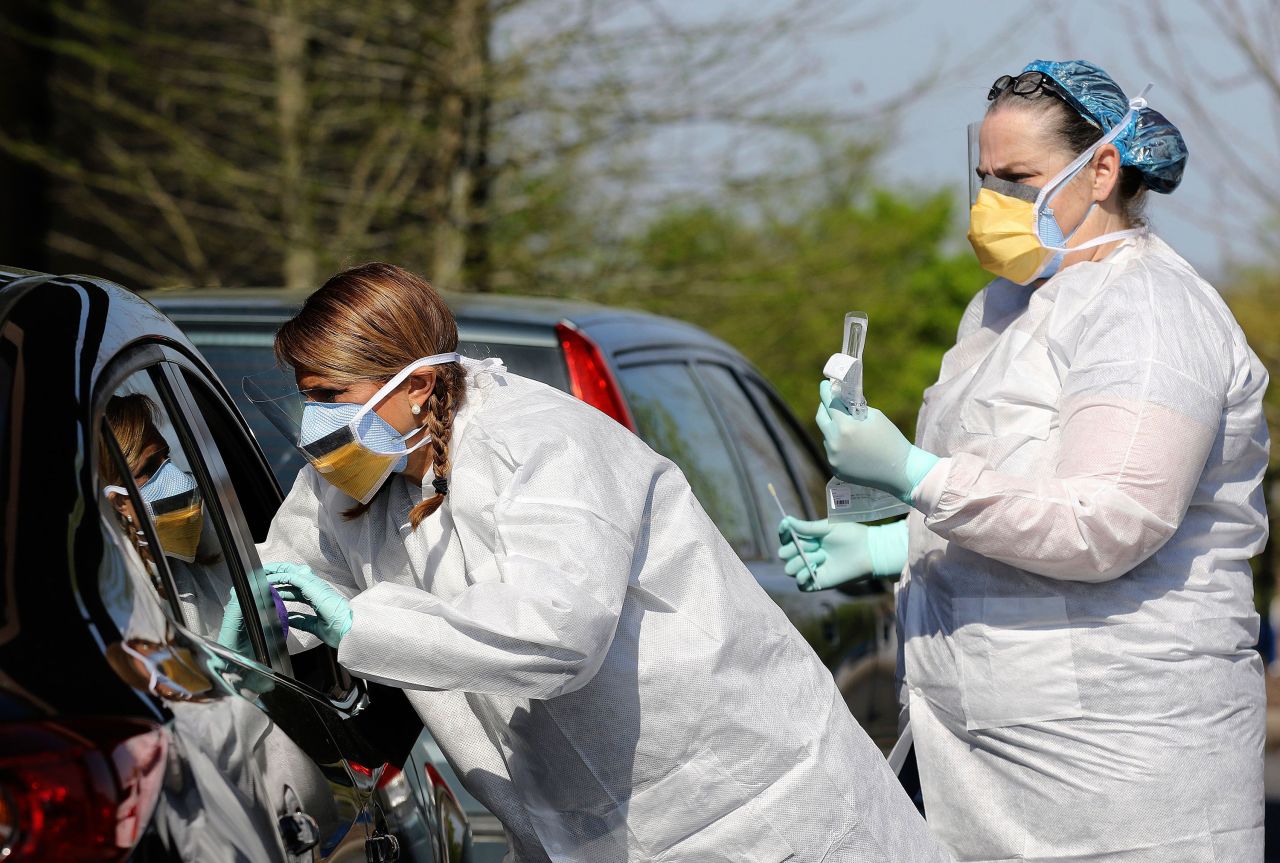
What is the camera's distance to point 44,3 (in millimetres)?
10320

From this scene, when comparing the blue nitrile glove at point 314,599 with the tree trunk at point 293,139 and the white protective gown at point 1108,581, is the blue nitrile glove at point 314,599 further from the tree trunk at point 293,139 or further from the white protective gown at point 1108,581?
the tree trunk at point 293,139

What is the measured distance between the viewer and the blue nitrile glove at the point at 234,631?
218 cm

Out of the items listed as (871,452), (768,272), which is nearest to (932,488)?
(871,452)

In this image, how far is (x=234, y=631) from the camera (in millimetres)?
2209

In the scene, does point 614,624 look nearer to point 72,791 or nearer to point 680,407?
point 72,791

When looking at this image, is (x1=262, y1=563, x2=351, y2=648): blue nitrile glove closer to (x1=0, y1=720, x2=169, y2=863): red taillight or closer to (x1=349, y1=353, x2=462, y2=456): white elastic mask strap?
(x1=349, y1=353, x2=462, y2=456): white elastic mask strap

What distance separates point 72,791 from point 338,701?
1.05 meters

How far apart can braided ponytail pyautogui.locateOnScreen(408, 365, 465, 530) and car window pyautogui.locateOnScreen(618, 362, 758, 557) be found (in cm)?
148

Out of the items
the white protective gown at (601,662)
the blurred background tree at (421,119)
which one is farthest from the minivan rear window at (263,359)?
the blurred background tree at (421,119)

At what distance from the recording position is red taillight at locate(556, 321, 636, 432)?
3.82m

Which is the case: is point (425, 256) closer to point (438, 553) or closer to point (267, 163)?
point (267, 163)

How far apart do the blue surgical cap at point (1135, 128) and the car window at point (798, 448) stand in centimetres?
215

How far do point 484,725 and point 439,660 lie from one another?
0.41 metres

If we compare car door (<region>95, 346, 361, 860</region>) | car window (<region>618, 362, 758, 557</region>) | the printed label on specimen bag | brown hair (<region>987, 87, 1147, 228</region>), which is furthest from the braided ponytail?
car window (<region>618, 362, 758, 557</region>)
